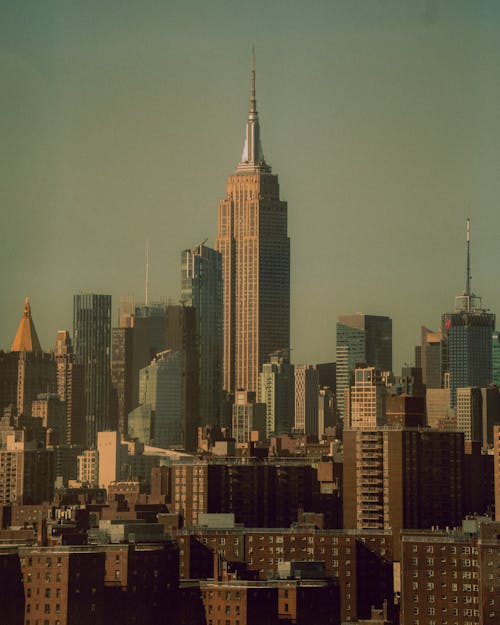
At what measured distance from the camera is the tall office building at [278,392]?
98.4m

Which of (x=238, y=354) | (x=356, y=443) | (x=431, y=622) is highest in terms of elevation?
(x=238, y=354)

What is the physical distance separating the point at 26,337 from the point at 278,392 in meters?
30.4

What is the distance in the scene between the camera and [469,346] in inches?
4094

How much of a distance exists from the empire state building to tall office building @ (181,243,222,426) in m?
1.76

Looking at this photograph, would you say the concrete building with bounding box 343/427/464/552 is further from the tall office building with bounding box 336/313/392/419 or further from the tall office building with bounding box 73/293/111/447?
the tall office building with bounding box 336/313/392/419

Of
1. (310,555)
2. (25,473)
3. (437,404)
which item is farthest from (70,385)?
(310,555)

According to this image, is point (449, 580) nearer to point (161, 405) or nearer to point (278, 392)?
point (161, 405)

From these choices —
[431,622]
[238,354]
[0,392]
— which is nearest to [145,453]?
[0,392]

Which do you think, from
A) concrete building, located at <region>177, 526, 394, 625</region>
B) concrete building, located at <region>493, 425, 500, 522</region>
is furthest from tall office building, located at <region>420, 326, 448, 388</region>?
concrete building, located at <region>177, 526, 394, 625</region>

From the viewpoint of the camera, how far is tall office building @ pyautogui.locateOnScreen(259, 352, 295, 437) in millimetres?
98438

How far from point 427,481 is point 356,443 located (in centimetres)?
237

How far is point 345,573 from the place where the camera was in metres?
44.3

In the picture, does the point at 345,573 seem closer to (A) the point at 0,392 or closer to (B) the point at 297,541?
(B) the point at 297,541

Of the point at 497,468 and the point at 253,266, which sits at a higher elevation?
the point at 253,266
